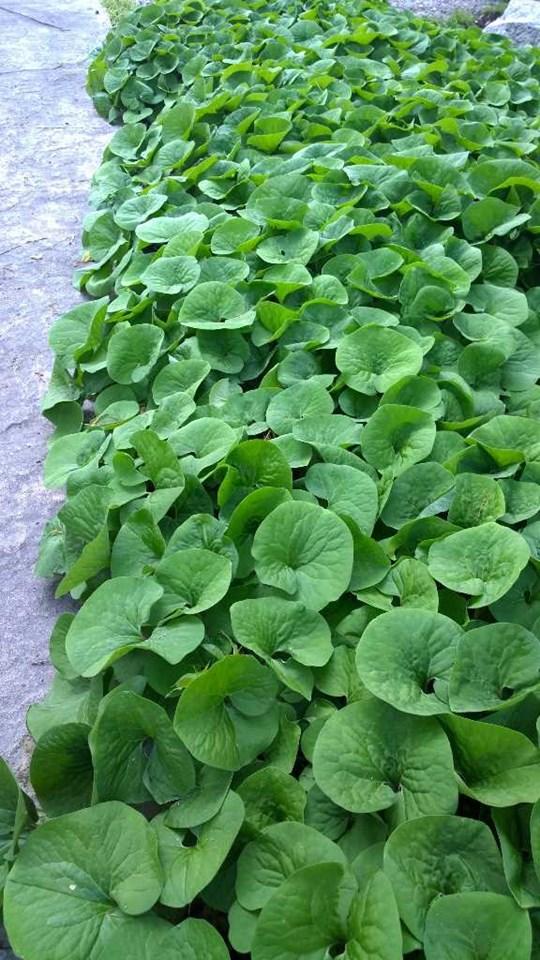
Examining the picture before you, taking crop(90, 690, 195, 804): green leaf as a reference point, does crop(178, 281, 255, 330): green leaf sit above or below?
above

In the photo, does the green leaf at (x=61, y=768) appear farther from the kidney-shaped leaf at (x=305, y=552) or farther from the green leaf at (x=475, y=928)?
the green leaf at (x=475, y=928)

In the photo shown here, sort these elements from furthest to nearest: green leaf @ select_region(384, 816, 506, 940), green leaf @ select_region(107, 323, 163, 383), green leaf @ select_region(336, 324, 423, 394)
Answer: green leaf @ select_region(107, 323, 163, 383), green leaf @ select_region(336, 324, 423, 394), green leaf @ select_region(384, 816, 506, 940)

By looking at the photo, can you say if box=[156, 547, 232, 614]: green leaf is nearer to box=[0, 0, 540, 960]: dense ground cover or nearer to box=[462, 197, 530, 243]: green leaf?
box=[0, 0, 540, 960]: dense ground cover

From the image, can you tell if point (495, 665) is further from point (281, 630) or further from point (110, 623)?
point (110, 623)

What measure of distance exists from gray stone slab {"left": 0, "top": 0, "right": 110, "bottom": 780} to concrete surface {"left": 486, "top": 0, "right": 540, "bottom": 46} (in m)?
3.05

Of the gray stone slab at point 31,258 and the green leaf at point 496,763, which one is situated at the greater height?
the green leaf at point 496,763

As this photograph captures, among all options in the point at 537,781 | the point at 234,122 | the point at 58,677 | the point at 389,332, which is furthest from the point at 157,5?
the point at 537,781

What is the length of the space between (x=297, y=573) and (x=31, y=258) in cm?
246

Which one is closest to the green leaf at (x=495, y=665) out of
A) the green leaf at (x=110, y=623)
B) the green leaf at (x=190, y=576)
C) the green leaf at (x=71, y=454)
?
the green leaf at (x=190, y=576)

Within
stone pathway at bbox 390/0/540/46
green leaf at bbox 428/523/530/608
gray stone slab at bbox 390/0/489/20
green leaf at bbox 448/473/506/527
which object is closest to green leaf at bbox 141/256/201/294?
green leaf at bbox 448/473/506/527

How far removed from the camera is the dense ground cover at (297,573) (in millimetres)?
1352

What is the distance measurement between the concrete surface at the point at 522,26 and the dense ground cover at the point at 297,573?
2965 millimetres

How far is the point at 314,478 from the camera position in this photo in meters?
2.00

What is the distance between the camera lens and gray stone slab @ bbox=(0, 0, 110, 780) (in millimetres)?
2043
